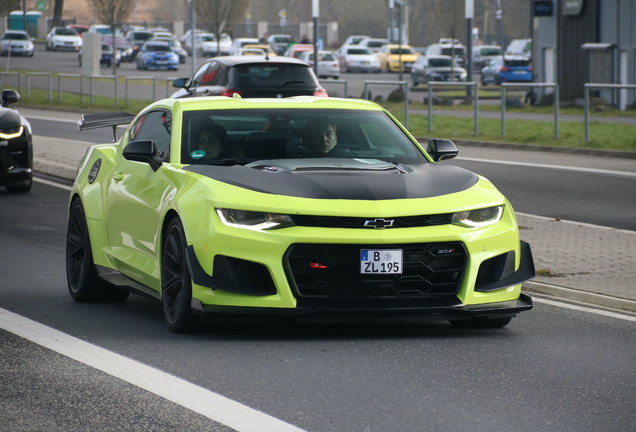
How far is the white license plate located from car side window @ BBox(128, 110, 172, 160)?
172cm

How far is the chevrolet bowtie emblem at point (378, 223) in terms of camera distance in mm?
6570

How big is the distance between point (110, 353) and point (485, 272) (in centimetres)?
212

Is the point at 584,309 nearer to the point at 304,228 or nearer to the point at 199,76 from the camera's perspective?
the point at 304,228

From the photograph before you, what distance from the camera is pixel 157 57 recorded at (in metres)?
67.6

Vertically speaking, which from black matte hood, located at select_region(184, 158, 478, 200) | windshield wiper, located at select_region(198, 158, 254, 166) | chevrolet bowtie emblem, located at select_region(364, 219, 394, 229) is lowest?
chevrolet bowtie emblem, located at select_region(364, 219, 394, 229)

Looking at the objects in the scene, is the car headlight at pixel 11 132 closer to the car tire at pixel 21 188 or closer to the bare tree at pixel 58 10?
the car tire at pixel 21 188

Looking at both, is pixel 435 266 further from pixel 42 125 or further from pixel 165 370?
pixel 42 125

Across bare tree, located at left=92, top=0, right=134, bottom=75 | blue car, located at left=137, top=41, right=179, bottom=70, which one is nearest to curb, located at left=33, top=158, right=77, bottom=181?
bare tree, located at left=92, top=0, right=134, bottom=75

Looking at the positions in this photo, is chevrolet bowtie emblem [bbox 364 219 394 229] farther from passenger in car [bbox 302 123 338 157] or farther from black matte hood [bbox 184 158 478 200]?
passenger in car [bbox 302 123 338 157]

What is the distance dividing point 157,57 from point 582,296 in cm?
6071

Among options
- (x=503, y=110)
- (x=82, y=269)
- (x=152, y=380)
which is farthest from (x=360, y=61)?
(x=152, y=380)

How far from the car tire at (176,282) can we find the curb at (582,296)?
2.97 meters

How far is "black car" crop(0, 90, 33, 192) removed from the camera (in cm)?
1549

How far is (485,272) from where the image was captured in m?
6.89
